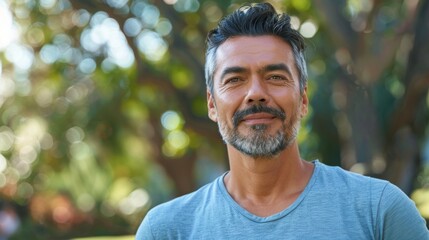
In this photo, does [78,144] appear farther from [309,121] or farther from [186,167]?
[309,121]

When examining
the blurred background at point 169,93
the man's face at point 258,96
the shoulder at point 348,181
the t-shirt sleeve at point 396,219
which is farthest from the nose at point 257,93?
the blurred background at point 169,93

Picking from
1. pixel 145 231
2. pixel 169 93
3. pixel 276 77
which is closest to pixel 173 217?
pixel 145 231

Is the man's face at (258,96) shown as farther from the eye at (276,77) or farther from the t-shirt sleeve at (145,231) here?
the t-shirt sleeve at (145,231)

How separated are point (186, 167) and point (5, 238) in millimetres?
4005

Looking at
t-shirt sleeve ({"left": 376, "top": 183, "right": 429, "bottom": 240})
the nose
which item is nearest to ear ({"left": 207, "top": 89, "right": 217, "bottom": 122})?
the nose

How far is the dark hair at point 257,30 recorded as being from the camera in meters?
2.88

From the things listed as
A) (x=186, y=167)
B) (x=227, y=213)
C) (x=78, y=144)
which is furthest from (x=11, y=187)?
(x=227, y=213)

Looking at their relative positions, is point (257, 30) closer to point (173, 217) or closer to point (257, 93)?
point (257, 93)

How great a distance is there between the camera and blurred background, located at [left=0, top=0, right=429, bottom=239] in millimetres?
10727

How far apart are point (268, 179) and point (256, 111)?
10.4 inches

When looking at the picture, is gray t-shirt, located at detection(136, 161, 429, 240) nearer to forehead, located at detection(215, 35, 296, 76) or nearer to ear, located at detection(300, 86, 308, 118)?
ear, located at detection(300, 86, 308, 118)

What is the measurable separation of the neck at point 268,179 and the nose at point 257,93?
20 centimetres

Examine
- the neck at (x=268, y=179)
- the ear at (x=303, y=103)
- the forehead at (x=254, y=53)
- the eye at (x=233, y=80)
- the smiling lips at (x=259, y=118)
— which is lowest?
the neck at (x=268, y=179)

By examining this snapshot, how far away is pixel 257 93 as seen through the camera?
2703mm
